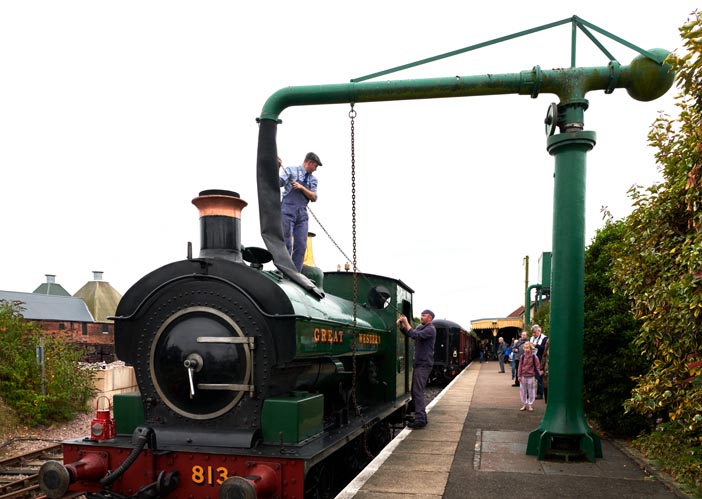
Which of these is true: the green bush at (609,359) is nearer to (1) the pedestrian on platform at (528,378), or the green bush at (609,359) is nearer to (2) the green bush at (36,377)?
(1) the pedestrian on platform at (528,378)

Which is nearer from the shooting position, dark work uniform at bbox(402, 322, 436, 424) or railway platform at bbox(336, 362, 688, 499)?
railway platform at bbox(336, 362, 688, 499)

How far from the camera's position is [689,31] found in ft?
11.5

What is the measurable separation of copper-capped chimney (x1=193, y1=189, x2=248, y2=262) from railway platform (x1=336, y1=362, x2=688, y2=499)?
93.5 inches

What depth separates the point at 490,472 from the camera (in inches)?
221

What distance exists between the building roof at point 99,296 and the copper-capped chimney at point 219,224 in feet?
162

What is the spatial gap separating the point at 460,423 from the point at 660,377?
15.3 ft

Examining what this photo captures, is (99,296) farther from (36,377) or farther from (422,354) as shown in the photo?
(422,354)

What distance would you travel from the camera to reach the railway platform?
4.93 metres

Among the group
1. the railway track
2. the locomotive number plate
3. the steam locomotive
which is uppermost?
the steam locomotive

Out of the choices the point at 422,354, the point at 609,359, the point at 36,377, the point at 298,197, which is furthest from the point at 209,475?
the point at 36,377

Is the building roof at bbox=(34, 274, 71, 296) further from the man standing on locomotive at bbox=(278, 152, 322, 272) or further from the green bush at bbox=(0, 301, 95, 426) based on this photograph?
the man standing on locomotive at bbox=(278, 152, 322, 272)


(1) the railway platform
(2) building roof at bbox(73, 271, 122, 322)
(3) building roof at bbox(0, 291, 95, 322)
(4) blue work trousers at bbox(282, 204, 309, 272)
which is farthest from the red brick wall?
(1) the railway platform

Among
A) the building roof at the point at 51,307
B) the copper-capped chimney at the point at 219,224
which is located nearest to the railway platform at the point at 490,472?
the copper-capped chimney at the point at 219,224

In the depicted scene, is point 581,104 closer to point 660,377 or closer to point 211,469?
point 660,377
